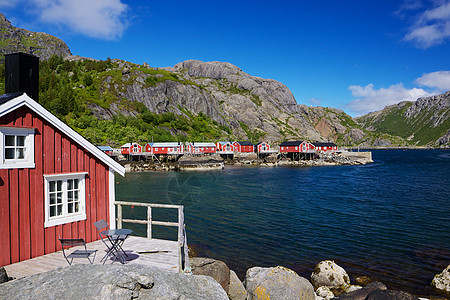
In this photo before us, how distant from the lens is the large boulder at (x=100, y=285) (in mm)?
4734

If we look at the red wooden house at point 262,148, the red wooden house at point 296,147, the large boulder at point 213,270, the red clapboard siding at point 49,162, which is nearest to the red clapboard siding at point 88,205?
the red clapboard siding at point 49,162

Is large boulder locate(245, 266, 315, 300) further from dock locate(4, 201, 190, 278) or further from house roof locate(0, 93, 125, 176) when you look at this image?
house roof locate(0, 93, 125, 176)

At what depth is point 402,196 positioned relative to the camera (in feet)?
137

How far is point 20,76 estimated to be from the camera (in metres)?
10.7

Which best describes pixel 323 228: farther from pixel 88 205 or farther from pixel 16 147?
pixel 16 147

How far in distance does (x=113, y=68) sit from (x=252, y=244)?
649 feet

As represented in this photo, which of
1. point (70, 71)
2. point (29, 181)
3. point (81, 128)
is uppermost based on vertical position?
point (70, 71)

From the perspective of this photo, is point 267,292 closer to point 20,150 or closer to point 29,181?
point 29,181

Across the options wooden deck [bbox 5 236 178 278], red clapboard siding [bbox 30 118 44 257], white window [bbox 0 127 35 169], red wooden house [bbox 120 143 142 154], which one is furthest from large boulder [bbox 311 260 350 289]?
red wooden house [bbox 120 143 142 154]

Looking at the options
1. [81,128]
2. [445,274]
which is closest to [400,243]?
[445,274]

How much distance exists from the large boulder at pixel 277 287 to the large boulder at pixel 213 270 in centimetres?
98

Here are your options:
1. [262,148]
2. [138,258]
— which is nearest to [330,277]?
[138,258]

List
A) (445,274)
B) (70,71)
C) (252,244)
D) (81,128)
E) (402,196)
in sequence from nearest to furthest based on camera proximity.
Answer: (445,274) < (252,244) < (402,196) < (81,128) < (70,71)

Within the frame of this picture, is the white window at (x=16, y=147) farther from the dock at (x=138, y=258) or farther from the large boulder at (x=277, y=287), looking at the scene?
the large boulder at (x=277, y=287)
